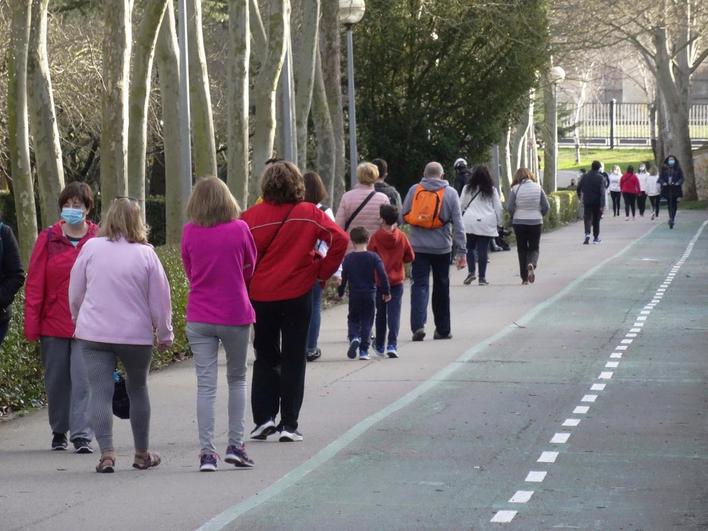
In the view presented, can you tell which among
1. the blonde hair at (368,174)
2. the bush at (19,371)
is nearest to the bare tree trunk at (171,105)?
the blonde hair at (368,174)

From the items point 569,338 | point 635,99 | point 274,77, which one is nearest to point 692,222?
point 274,77

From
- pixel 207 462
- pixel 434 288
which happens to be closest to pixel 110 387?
pixel 207 462

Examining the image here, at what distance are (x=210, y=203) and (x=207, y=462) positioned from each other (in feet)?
4.65

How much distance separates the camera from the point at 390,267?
14539mm

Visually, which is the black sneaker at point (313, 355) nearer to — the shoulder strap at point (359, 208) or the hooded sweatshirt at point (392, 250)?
the hooded sweatshirt at point (392, 250)

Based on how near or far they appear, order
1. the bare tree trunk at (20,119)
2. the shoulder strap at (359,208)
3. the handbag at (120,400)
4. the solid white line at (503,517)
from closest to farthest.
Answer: the solid white line at (503,517), the handbag at (120,400), the shoulder strap at (359,208), the bare tree trunk at (20,119)

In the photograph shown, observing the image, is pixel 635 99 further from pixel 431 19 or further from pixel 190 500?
pixel 190 500

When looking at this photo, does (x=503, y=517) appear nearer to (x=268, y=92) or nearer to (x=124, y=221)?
(x=124, y=221)

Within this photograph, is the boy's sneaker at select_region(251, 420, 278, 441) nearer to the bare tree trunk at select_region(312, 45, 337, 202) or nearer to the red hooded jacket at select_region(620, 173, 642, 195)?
the bare tree trunk at select_region(312, 45, 337, 202)

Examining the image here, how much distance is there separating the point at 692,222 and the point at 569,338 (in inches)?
1105

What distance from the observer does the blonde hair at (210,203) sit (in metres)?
8.62

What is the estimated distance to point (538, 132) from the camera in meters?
74.2

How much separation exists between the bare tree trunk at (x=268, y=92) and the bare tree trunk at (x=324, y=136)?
351 cm

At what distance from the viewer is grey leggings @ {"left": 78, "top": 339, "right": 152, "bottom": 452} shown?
871 cm
